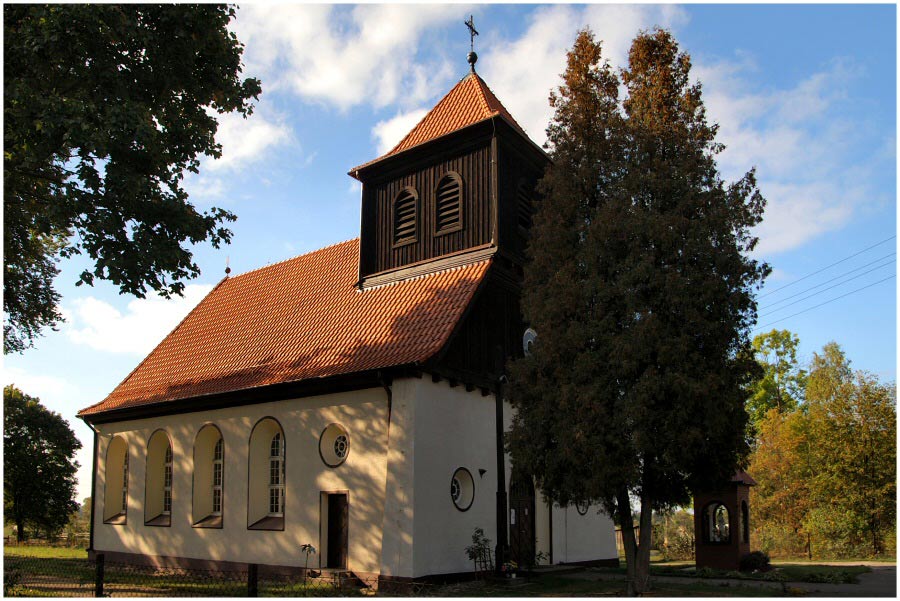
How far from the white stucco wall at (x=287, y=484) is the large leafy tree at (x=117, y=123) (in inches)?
191

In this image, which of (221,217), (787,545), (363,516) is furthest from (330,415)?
(787,545)

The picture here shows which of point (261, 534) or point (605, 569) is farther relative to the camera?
point (605, 569)

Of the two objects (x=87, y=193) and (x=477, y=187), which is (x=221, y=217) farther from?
(x=477, y=187)

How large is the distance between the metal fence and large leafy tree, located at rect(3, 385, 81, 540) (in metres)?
22.0

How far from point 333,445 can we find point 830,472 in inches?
949

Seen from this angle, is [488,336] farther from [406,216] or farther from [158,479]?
[158,479]

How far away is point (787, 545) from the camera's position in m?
34.8

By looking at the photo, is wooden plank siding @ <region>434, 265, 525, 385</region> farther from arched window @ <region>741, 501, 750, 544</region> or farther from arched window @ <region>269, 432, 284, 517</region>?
arched window @ <region>741, 501, 750, 544</region>

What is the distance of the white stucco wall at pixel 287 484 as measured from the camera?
1661cm

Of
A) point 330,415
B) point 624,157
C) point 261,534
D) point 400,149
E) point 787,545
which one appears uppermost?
point 400,149

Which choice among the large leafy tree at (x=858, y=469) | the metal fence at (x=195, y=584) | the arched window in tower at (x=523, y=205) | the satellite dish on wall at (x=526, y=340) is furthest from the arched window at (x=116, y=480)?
the large leafy tree at (x=858, y=469)

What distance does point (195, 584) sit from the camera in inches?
671

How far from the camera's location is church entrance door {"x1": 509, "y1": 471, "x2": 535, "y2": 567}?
1850 cm

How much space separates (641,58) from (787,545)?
27.8m
